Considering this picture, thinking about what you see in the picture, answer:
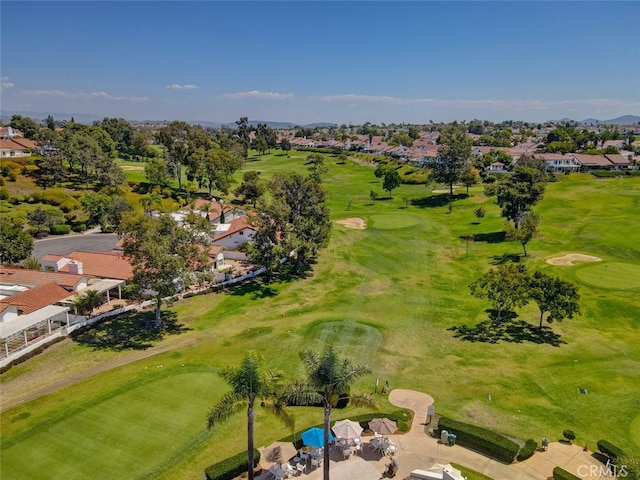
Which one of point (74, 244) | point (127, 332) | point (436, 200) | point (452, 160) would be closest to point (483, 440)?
point (127, 332)

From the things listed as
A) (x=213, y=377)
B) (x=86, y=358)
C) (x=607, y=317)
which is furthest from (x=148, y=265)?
(x=607, y=317)

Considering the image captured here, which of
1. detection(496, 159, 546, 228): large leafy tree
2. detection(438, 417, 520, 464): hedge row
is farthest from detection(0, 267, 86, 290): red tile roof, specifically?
detection(496, 159, 546, 228): large leafy tree

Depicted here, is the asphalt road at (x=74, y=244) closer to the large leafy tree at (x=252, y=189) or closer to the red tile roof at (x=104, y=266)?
the red tile roof at (x=104, y=266)

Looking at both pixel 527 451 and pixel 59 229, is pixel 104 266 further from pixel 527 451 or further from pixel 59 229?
pixel 527 451

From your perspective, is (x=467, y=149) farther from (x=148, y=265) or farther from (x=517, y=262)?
(x=148, y=265)

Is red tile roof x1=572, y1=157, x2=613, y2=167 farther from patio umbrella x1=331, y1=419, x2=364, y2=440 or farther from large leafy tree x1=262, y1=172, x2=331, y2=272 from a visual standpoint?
patio umbrella x1=331, y1=419, x2=364, y2=440

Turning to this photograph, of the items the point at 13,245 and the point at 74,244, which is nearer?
the point at 13,245

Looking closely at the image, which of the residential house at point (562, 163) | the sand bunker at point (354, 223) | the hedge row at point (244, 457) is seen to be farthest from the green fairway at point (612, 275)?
the residential house at point (562, 163)
